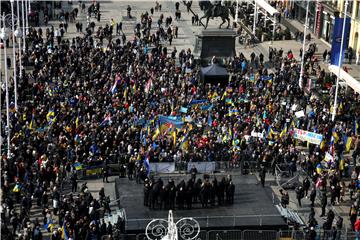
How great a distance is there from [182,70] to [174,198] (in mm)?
26495

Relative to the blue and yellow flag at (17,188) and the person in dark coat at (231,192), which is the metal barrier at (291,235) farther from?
the blue and yellow flag at (17,188)

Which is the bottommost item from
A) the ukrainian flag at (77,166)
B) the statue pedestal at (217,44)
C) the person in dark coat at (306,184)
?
the person in dark coat at (306,184)

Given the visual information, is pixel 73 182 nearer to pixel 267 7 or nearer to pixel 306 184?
pixel 306 184

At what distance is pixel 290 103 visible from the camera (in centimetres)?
6488

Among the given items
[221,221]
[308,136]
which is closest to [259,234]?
[221,221]

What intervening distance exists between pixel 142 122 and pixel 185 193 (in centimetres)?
1158

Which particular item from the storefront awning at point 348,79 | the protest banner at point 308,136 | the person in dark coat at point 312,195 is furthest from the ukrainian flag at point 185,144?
the storefront awning at point 348,79

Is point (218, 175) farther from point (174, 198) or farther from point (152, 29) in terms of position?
point (152, 29)

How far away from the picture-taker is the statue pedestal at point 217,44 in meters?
77.7

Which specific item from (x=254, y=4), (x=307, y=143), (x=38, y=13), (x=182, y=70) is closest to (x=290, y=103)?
(x=307, y=143)

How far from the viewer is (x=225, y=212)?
4806cm

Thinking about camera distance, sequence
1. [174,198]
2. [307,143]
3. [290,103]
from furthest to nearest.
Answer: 1. [290,103]
2. [307,143]
3. [174,198]

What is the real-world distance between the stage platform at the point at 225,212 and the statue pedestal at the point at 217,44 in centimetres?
2727

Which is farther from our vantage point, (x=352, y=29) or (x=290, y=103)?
(x=352, y=29)
